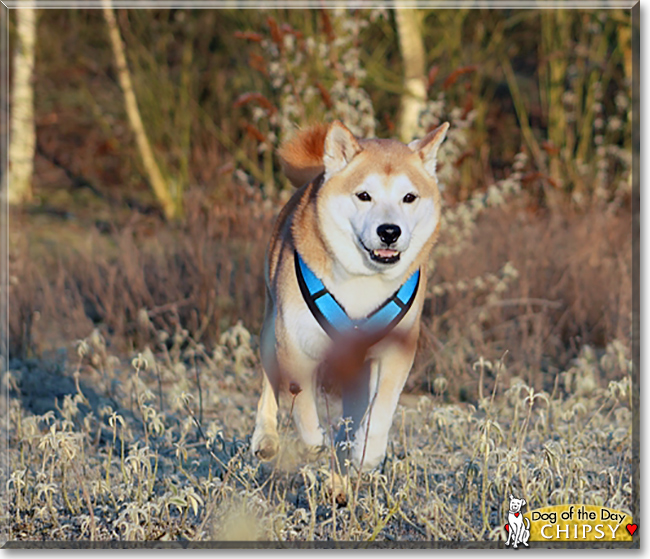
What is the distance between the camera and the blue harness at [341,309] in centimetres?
328

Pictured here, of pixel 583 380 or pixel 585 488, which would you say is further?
pixel 583 380

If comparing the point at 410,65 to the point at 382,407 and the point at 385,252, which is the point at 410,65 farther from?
the point at 382,407

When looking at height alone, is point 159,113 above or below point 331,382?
above

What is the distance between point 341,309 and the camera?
3.32 m

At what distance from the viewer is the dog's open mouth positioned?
319 cm

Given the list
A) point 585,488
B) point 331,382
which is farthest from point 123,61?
point 585,488

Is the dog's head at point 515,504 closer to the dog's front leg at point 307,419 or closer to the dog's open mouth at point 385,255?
the dog's front leg at point 307,419

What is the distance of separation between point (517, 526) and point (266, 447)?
107cm

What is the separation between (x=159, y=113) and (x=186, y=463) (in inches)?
261

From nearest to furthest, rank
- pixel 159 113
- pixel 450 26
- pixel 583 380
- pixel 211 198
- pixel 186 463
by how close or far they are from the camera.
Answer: pixel 186 463 → pixel 583 380 → pixel 211 198 → pixel 450 26 → pixel 159 113

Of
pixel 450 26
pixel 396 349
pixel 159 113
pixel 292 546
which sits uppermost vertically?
pixel 450 26

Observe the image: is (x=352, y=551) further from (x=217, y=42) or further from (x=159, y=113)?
(x=217, y=42)

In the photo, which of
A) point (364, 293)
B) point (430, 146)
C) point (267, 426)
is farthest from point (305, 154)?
point (267, 426)

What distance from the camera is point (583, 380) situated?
4.41m
